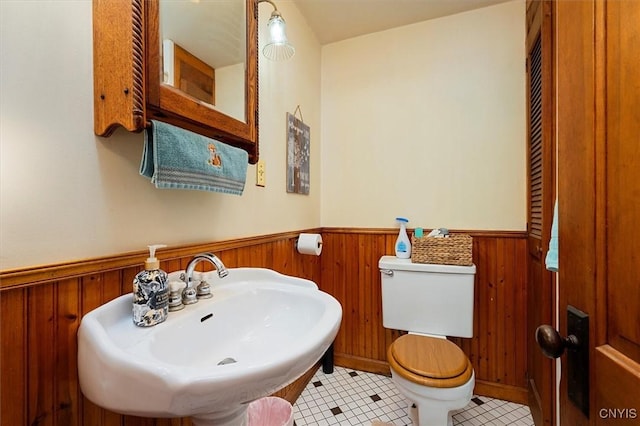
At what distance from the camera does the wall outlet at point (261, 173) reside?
1327 mm

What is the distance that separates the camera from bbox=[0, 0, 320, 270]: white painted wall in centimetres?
54

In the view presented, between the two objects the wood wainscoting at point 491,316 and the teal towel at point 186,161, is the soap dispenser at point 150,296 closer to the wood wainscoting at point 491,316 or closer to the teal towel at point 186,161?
the teal towel at point 186,161

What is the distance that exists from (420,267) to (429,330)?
365mm

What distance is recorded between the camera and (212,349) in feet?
2.55

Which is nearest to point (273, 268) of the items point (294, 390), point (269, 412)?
point (269, 412)

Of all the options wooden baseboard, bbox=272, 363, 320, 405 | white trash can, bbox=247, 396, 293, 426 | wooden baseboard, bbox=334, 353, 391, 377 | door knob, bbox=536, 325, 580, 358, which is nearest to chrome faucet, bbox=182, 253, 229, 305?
white trash can, bbox=247, 396, 293, 426

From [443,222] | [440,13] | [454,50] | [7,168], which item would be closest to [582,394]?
[7,168]

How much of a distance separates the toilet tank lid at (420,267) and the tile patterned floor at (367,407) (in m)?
0.75

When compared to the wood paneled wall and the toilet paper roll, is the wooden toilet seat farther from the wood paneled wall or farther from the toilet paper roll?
the toilet paper roll

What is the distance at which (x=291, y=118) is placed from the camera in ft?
5.37

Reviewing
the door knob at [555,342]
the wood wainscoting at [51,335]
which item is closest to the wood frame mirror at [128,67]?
the wood wainscoting at [51,335]

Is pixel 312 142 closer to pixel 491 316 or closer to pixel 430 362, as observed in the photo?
pixel 430 362

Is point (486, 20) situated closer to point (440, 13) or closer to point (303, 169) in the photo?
point (440, 13)

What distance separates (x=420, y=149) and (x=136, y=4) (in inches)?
63.2
